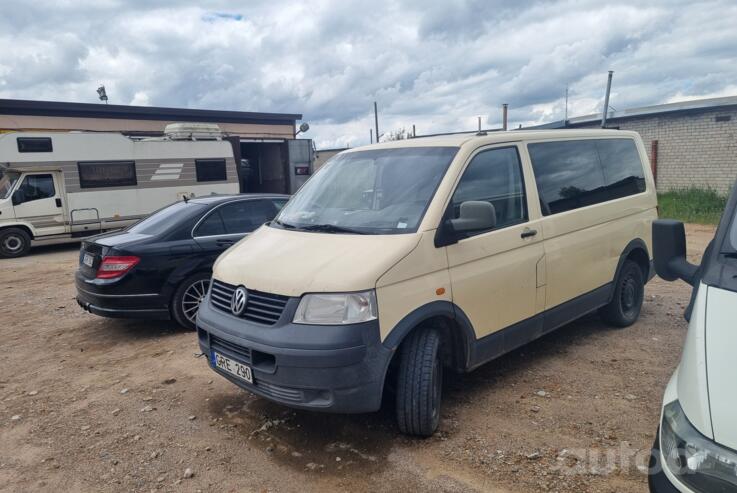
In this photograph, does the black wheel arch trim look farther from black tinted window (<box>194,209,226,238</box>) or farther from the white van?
black tinted window (<box>194,209,226,238</box>)

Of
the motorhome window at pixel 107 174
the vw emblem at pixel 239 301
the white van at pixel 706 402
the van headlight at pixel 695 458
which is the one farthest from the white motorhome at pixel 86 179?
the van headlight at pixel 695 458

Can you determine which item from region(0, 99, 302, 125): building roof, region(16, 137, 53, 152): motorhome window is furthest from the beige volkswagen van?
region(0, 99, 302, 125): building roof

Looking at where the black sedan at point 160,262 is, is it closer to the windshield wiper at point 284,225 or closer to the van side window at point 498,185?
the windshield wiper at point 284,225

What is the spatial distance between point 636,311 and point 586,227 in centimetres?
161

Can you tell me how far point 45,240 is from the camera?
13484mm

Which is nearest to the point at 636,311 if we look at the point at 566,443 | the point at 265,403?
the point at 566,443

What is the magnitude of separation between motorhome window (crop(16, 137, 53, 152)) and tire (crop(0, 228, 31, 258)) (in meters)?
2.01

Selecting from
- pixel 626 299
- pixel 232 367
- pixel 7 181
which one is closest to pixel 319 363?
pixel 232 367

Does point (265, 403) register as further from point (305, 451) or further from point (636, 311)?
point (636, 311)

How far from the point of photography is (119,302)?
570cm

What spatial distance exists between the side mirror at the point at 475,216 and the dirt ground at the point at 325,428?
1381mm

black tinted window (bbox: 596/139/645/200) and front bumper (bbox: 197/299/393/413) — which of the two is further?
black tinted window (bbox: 596/139/645/200)

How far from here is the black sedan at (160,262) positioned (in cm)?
571

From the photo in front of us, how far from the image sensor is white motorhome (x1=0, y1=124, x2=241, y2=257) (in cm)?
1298
